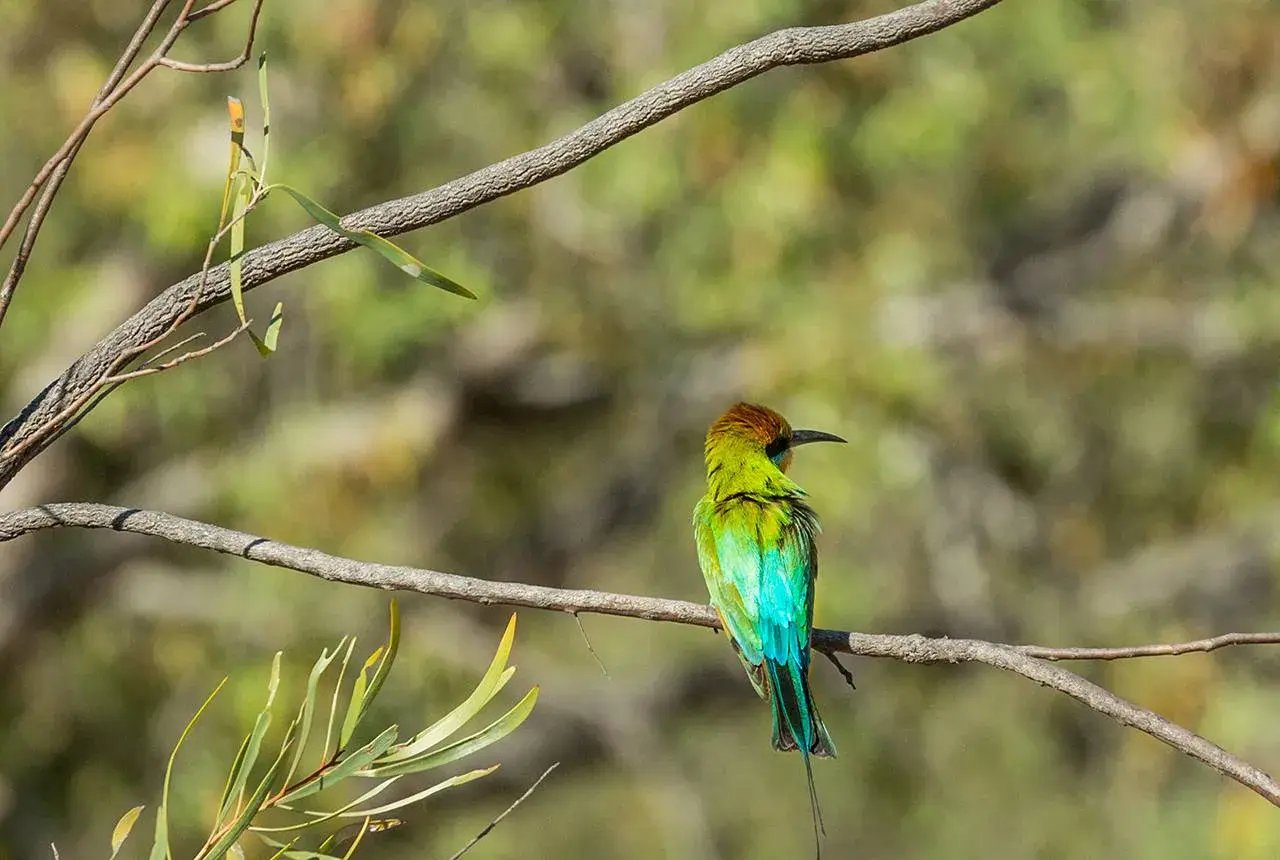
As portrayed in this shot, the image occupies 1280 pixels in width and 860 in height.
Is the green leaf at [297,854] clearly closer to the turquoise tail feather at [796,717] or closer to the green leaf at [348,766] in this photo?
the green leaf at [348,766]

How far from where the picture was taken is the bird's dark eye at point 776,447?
3.37 metres

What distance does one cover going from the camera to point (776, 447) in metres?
3.42

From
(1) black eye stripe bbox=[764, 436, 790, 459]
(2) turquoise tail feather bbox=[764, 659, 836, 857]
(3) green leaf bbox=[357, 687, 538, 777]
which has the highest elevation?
(1) black eye stripe bbox=[764, 436, 790, 459]

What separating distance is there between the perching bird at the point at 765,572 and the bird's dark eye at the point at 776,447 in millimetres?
37

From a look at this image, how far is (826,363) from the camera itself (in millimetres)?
6117

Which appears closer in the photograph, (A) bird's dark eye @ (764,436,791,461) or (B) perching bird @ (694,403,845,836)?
(B) perching bird @ (694,403,845,836)

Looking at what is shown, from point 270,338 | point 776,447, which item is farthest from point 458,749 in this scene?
point 776,447

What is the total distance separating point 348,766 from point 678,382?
5.84m

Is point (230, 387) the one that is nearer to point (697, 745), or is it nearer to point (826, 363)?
point (826, 363)

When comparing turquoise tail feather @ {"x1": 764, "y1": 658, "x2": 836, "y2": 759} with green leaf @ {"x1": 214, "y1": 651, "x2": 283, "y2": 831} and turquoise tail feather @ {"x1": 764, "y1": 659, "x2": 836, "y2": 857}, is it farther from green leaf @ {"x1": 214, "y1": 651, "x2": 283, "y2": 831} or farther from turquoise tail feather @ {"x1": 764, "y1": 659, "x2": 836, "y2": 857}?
green leaf @ {"x1": 214, "y1": 651, "x2": 283, "y2": 831}

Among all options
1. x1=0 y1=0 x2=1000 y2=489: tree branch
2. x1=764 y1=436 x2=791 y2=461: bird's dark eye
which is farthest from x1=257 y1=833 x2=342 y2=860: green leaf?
x1=764 y1=436 x2=791 y2=461: bird's dark eye

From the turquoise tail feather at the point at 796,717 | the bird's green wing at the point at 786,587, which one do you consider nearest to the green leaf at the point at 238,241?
the turquoise tail feather at the point at 796,717

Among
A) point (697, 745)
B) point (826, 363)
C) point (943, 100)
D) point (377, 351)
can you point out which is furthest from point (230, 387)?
point (697, 745)

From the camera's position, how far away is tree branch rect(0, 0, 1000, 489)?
1637 mm
